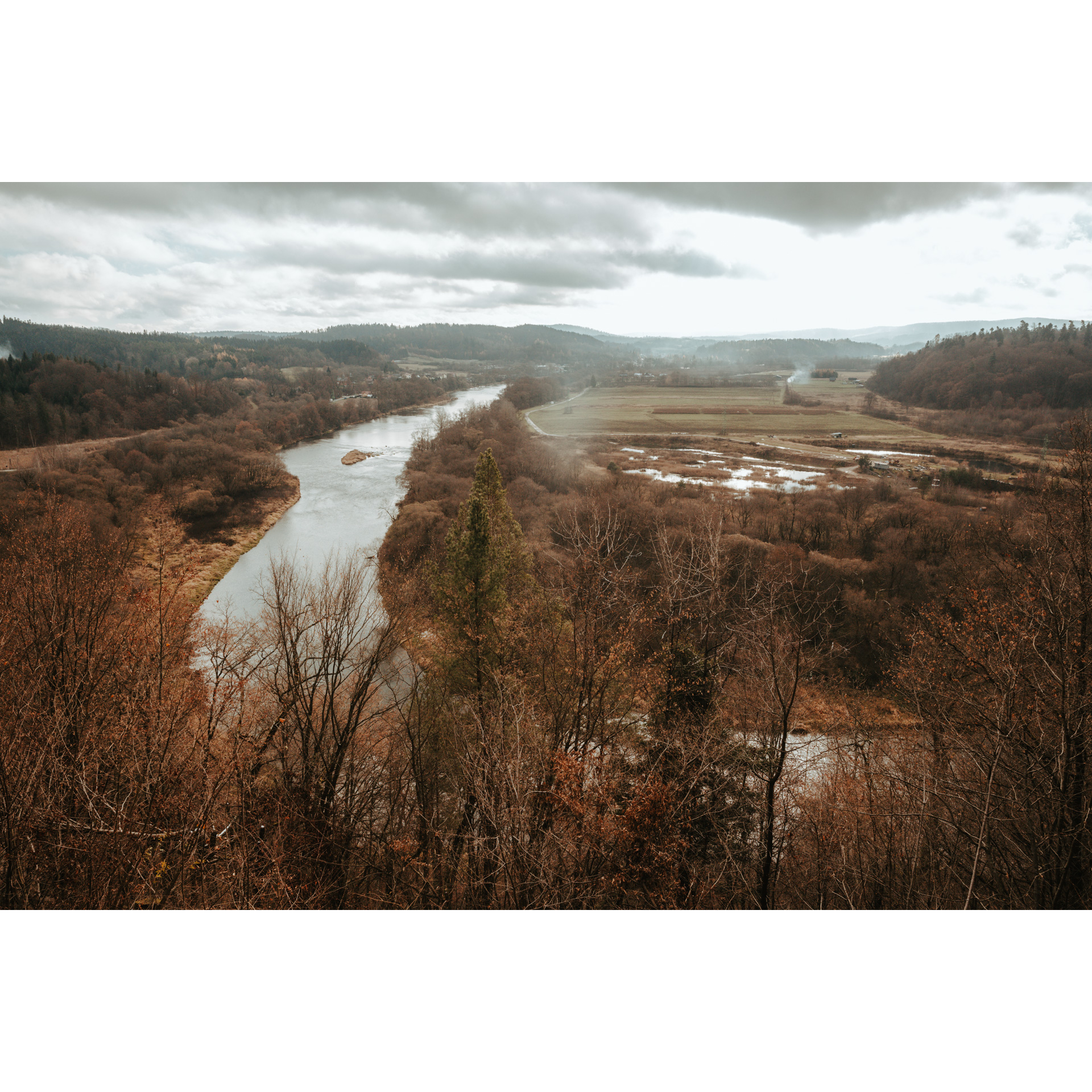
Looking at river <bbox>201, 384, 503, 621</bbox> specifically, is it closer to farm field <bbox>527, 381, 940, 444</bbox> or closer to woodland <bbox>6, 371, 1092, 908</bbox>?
woodland <bbox>6, 371, 1092, 908</bbox>

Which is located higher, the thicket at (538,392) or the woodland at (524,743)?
the thicket at (538,392)

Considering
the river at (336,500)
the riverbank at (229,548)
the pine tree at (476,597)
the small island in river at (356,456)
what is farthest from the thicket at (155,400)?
the pine tree at (476,597)

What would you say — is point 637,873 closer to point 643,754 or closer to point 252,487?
point 643,754

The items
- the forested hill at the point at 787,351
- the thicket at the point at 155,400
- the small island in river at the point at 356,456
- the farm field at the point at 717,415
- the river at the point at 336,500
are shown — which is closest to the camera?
the thicket at the point at 155,400

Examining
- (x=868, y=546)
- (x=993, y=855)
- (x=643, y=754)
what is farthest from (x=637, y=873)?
(x=868, y=546)

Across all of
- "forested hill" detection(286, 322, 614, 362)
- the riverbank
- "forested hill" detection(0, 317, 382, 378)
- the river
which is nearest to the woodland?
the river

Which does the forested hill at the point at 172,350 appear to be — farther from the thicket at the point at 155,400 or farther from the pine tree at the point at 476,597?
the pine tree at the point at 476,597
